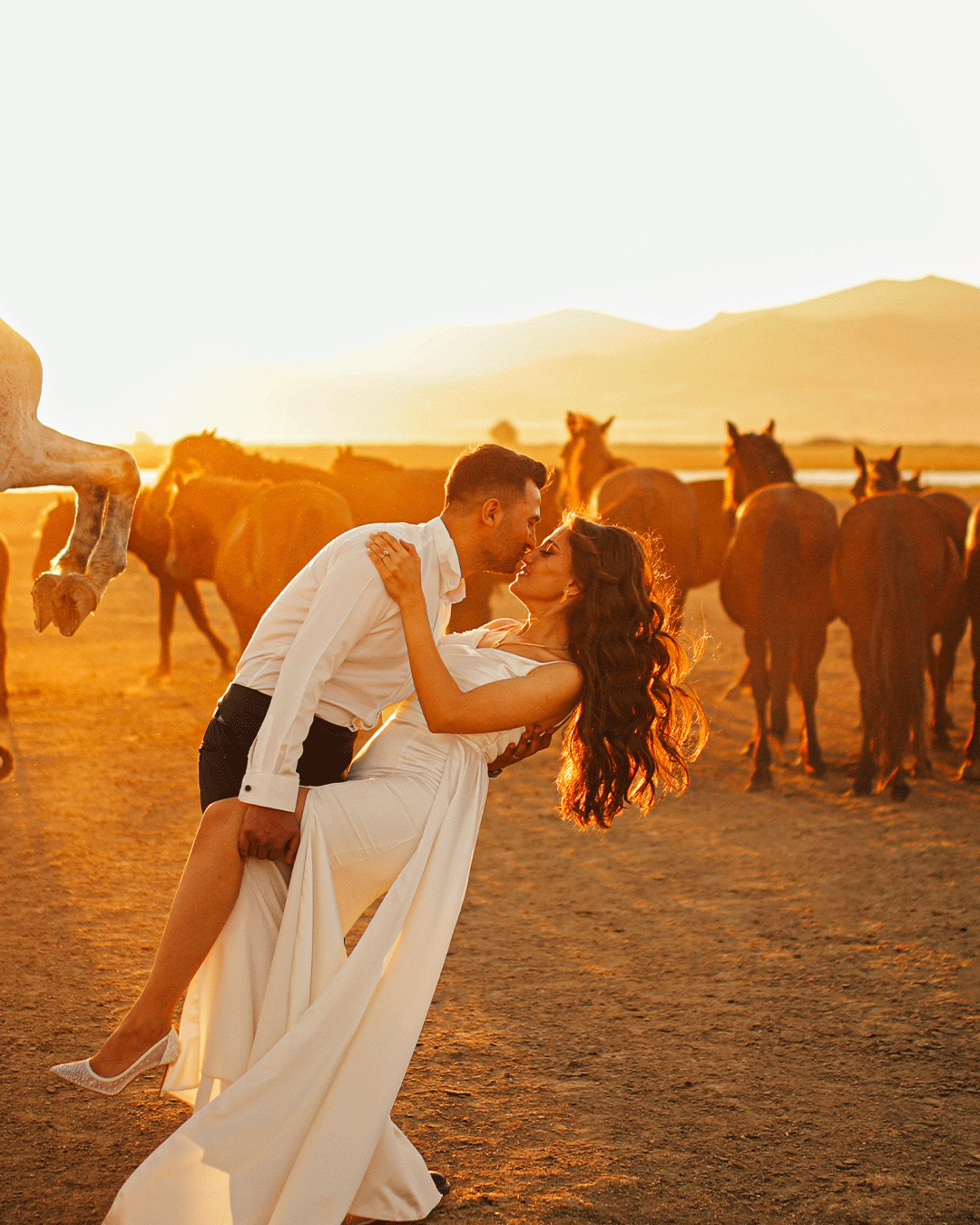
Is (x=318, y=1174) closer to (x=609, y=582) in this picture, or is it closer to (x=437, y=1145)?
(x=437, y=1145)

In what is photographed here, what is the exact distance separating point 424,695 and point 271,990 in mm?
849

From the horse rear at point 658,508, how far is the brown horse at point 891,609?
7.10 ft

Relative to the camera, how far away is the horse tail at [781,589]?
866 cm

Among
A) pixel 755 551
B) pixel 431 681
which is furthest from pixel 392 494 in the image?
pixel 431 681

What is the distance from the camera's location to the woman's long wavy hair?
3322 millimetres

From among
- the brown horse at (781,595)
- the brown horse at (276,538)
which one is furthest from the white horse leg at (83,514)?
the brown horse at (781,595)

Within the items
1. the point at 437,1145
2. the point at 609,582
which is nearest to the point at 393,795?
the point at 609,582

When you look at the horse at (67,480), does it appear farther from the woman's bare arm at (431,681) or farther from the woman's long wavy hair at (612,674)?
the woman's long wavy hair at (612,674)

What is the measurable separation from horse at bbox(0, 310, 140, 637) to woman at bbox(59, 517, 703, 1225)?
1111 mm

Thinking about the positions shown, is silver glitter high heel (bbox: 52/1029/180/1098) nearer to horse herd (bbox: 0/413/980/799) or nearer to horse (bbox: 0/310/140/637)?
horse (bbox: 0/310/140/637)

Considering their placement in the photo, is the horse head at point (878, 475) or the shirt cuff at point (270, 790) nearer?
the shirt cuff at point (270, 790)

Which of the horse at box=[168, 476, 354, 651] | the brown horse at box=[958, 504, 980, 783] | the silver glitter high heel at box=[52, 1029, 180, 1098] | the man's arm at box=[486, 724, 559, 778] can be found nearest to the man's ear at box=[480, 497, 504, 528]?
the man's arm at box=[486, 724, 559, 778]

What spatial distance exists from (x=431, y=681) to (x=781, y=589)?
20.1ft

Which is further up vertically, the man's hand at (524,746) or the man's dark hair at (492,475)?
the man's dark hair at (492,475)
